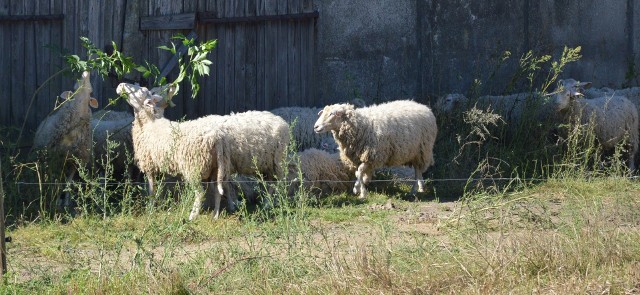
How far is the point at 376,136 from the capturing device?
486 inches

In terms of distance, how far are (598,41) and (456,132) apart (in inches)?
A: 126

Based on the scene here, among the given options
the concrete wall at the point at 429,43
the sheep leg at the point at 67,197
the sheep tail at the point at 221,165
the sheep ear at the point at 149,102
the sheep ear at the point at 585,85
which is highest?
the concrete wall at the point at 429,43

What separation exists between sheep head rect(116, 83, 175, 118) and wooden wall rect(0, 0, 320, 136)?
2.63 metres

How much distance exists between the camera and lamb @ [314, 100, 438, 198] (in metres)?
12.3

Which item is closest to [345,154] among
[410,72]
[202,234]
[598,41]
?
[410,72]

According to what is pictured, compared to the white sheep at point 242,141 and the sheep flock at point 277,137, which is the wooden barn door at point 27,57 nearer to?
the sheep flock at point 277,137

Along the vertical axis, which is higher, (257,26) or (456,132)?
(257,26)

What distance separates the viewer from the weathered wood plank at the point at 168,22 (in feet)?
47.6

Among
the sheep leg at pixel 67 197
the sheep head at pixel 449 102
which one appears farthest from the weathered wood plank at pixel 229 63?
the sheep leg at pixel 67 197

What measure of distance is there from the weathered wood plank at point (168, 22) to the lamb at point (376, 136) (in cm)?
312

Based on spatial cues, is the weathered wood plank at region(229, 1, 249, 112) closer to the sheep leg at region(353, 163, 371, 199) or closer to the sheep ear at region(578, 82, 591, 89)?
the sheep leg at region(353, 163, 371, 199)

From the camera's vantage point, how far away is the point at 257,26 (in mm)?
14594

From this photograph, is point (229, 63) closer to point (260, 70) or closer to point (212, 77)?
point (212, 77)

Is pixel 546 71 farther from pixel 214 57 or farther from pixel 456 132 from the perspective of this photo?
pixel 214 57
